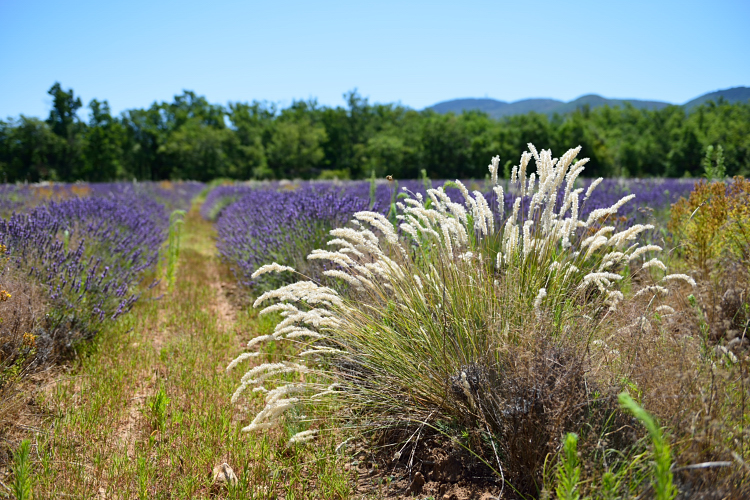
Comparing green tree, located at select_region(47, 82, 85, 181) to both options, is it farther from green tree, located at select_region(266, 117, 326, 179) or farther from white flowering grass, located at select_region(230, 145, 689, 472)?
white flowering grass, located at select_region(230, 145, 689, 472)

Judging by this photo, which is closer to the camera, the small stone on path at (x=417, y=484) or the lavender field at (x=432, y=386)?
the lavender field at (x=432, y=386)

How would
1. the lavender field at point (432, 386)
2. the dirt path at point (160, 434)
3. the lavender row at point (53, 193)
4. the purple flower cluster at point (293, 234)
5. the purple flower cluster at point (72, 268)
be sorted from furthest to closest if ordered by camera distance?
1. the lavender row at point (53, 193)
2. the purple flower cluster at point (293, 234)
3. the purple flower cluster at point (72, 268)
4. the dirt path at point (160, 434)
5. the lavender field at point (432, 386)

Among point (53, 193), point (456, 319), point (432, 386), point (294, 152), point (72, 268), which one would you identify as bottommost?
point (432, 386)

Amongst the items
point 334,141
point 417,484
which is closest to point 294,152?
point 334,141

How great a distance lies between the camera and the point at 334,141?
5269 cm

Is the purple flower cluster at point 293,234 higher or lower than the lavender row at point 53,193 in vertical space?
lower

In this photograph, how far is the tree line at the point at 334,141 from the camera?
3819cm

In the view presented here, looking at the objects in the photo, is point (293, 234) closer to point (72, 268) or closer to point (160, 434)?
point (72, 268)

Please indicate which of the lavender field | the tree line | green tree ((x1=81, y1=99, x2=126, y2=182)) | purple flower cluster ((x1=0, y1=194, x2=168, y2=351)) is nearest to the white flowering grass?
the lavender field

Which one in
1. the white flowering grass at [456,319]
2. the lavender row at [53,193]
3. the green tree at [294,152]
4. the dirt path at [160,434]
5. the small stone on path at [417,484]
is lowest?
the small stone on path at [417,484]

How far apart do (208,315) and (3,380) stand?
2.23m

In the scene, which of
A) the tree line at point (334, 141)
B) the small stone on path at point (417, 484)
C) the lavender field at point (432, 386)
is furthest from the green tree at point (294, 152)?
the small stone on path at point (417, 484)

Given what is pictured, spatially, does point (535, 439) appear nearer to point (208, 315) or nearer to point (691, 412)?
point (691, 412)

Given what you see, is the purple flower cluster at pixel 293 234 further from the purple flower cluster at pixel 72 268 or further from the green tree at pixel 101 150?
the green tree at pixel 101 150
